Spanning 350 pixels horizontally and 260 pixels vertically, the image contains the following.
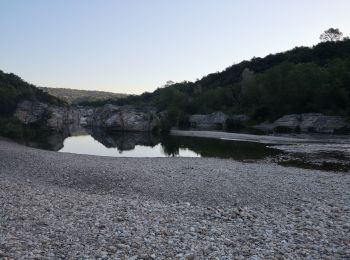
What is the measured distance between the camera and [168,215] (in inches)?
547

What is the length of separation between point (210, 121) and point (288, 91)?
29.5 metres

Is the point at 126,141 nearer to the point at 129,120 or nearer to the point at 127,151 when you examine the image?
the point at 127,151

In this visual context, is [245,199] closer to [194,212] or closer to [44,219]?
[194,212]

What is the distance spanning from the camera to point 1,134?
5397cm

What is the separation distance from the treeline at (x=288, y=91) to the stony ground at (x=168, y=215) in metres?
70.3

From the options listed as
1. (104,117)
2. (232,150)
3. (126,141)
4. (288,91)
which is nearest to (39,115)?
(126,141)

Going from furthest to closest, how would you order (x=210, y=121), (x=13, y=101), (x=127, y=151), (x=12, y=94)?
(x=210, y=121) → (x=12, y=94) → (x=13, y=101) → (x=127, y=151)

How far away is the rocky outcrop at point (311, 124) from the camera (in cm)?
7906

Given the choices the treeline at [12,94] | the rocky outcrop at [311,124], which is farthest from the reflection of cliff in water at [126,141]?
the rocky outcrop at [311,124]

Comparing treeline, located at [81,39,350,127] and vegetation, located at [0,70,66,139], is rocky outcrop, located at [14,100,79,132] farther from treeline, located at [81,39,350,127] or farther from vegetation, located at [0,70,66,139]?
treeline, located at [81,39,350,127]

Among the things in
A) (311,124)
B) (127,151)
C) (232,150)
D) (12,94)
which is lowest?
(127,151)

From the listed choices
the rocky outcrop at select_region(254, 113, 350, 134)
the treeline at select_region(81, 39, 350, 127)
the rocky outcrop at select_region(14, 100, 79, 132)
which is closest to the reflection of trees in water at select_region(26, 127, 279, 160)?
the rocky outcrop at select_region(14, 100, 79, 132)

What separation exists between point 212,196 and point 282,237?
21.2 ft

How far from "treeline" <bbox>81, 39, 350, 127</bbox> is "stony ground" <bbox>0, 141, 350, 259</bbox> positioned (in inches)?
2766
